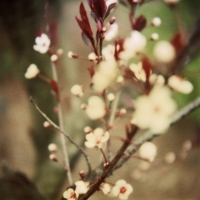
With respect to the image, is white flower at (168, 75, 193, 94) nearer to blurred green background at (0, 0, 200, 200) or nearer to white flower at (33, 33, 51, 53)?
white flower at (33, 33, 51, 53)

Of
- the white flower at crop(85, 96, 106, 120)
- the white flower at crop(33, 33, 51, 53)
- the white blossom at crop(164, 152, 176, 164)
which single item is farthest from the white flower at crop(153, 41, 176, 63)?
the white blossom at crop(164, 152, 176, 164)

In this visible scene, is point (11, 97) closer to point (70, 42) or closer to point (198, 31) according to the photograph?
point (70, 42)

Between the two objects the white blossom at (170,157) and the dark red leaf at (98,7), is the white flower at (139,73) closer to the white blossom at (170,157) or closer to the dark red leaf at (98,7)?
the dark red leaf at (98,7)

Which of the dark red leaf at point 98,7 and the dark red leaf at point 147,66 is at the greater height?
the dark red leaf at point 98,7

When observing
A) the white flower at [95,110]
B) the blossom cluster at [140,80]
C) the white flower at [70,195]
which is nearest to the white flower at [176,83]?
the blossom cluster at [140,80]

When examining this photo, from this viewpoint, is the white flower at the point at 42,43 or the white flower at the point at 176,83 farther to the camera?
the white flower at the point at 42,43

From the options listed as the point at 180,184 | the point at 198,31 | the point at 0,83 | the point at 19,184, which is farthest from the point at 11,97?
the point at 198,31

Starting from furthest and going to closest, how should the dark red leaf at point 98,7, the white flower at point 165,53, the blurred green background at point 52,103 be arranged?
the blurred green background at point 52,103
the dark red leaf at point 98,7
the white flower at point 165,53

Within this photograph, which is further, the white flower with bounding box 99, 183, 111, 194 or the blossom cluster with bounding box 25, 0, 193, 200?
the white flower with bounding box 99, 183, 111, 194
